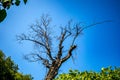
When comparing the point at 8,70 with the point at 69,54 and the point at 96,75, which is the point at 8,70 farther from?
the point at 96,75

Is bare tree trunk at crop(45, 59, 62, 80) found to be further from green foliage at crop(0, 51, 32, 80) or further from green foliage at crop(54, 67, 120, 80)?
green foliage at crop(54, 67, 120, 80)

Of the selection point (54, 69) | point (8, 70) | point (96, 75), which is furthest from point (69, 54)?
point (96, 75)

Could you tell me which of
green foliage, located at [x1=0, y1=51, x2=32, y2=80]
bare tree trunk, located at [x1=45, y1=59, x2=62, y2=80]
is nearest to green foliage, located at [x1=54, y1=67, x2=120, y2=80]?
bare tree trunk, located at [x1=45, y1=59, x2=62, y2=80]

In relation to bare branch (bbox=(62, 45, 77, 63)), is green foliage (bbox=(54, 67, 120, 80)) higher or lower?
lower

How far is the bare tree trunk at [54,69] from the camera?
63.5 ft

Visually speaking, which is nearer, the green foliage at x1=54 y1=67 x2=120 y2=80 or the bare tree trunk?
the green foliage at x1=54 y1=67 x2=120 y2=80

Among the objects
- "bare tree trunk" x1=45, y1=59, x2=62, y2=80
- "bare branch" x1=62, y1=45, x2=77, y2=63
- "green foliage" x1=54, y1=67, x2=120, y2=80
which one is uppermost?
"bare branch" x1=62, y1=45, x2=77, y2=63

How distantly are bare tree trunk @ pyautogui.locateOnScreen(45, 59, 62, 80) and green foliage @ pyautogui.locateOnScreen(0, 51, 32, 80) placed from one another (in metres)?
3.37

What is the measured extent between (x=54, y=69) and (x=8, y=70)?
406cm

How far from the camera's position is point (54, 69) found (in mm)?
19688

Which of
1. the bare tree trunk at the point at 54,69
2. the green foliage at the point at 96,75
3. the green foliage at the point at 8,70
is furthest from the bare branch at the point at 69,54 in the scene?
the green foliage at the point at 96,75

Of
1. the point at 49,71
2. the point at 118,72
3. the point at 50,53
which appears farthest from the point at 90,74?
the point at 50,53

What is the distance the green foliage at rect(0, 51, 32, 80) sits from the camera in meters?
20.1

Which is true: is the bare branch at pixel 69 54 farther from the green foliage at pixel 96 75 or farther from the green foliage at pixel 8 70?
the green foliage at pixel 96 75
